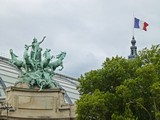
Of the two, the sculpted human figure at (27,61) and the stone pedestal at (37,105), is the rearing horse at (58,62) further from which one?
the stone pedestal at (37,105)

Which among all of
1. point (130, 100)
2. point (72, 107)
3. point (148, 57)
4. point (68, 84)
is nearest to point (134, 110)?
point (130, 100)

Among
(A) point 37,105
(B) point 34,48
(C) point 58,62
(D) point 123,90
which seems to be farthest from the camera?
(C) point 58,62

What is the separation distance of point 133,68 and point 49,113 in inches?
582

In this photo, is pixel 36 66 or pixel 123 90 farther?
pixel 36 66

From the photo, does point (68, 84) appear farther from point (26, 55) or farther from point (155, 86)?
point (155, 86)

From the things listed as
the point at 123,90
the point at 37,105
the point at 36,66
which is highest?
the point at 36,66

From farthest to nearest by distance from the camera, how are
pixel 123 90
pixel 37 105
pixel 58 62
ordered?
pixel 58 62, pixel 37 105, pixel 123 90

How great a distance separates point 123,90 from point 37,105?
17.0m

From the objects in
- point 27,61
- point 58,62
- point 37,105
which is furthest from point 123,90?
point 58,62

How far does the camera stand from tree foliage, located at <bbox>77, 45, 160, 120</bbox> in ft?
147

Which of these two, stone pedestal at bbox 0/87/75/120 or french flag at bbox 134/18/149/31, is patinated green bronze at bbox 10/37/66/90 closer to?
stone pedestal at bbox 0/87/75/120

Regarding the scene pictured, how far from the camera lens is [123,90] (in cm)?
4512

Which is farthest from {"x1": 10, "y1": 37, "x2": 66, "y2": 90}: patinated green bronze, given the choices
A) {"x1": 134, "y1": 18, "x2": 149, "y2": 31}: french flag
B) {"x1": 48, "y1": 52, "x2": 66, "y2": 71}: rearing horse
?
{"x1": 134, "y1": 18, "x2": 149, "y2": 31}: french flag

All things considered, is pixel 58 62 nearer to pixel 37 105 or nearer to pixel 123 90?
pixel 37 105
